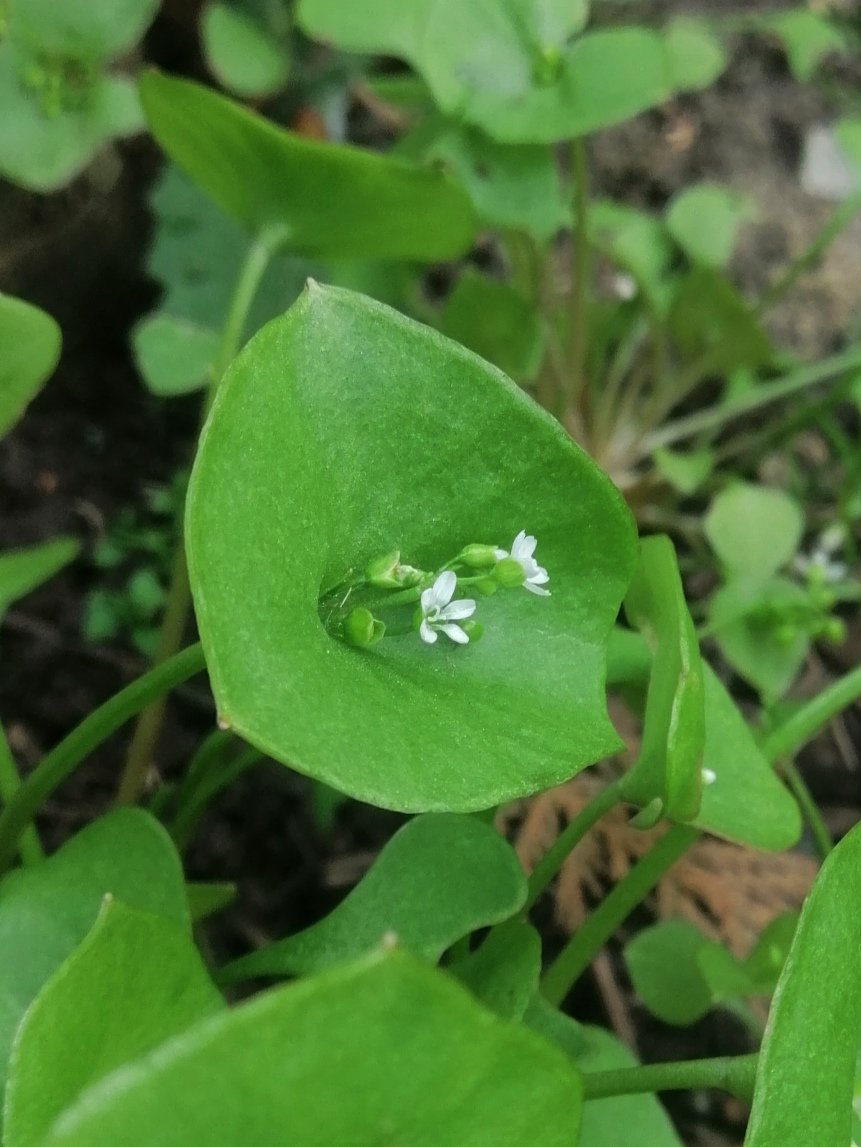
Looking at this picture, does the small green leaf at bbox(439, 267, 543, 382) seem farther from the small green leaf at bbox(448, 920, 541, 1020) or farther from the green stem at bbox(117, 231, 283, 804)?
the small green leaf at bbox(448, 920, 541, 1020)

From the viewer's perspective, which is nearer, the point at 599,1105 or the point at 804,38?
the point at 599,1105

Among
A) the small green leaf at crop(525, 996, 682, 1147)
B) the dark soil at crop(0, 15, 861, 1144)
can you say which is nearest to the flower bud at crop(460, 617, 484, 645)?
the small green leaf at crop(525, 996, 682, 1147)

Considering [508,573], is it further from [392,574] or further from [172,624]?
[172,624]

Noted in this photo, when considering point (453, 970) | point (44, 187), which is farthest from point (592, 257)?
point (453, 970)

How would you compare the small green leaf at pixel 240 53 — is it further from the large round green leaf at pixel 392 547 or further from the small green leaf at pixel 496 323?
Result: the large round green leaf at pixel 392 547

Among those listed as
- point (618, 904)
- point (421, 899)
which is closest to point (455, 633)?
point (421, 899)

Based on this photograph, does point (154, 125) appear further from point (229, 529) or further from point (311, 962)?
point (311, 962)

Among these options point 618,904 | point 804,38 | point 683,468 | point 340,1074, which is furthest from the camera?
point 804,38
